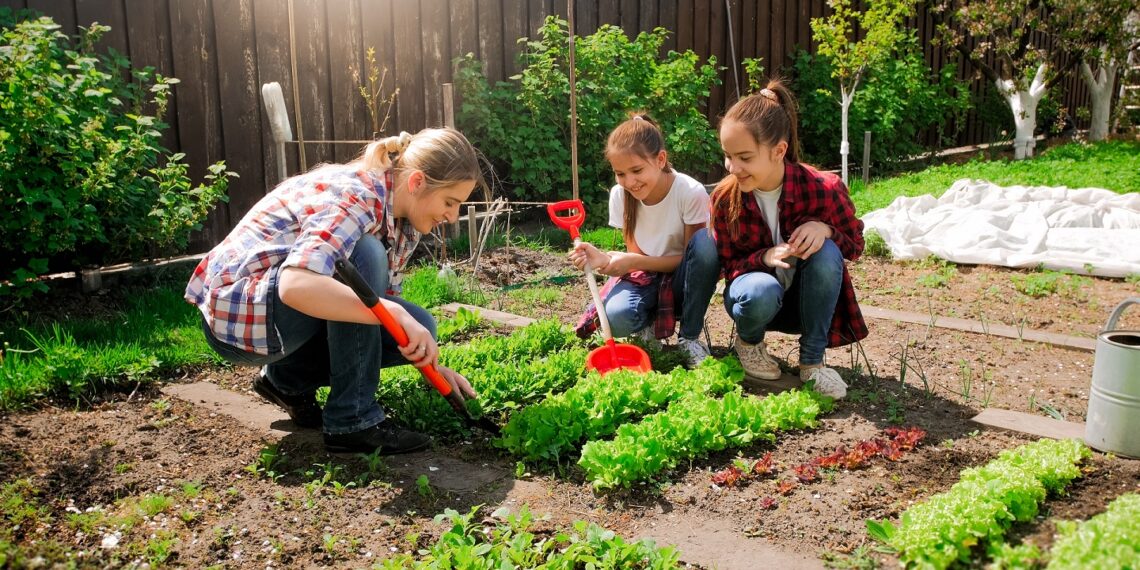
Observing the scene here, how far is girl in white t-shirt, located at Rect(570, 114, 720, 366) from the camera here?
3.60m

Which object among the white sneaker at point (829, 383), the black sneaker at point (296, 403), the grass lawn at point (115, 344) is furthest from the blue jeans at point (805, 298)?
the grass lawn at point (115, 344)

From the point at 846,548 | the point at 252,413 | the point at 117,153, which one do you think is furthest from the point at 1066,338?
the point at 117,153

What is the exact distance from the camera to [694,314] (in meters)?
3.66

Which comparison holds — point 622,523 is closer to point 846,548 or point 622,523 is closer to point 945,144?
point 846,548

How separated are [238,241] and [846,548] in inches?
75.3

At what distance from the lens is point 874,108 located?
10156 mm

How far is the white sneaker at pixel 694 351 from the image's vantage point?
142 inches

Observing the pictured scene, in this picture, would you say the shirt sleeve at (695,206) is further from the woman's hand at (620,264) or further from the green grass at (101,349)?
the green grass at (101,349)

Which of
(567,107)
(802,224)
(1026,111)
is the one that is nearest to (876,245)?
(567,107)

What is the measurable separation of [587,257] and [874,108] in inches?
300

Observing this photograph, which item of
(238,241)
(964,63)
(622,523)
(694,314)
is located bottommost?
(622,523)

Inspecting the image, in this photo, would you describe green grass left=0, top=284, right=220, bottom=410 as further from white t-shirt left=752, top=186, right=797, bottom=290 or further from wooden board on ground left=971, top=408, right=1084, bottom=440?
wooden board on ground left=971, top=408, right=1084, bottom=440

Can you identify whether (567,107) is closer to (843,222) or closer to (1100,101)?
(843,222)

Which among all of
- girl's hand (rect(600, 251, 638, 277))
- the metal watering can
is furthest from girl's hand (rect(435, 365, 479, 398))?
the metal watering can
